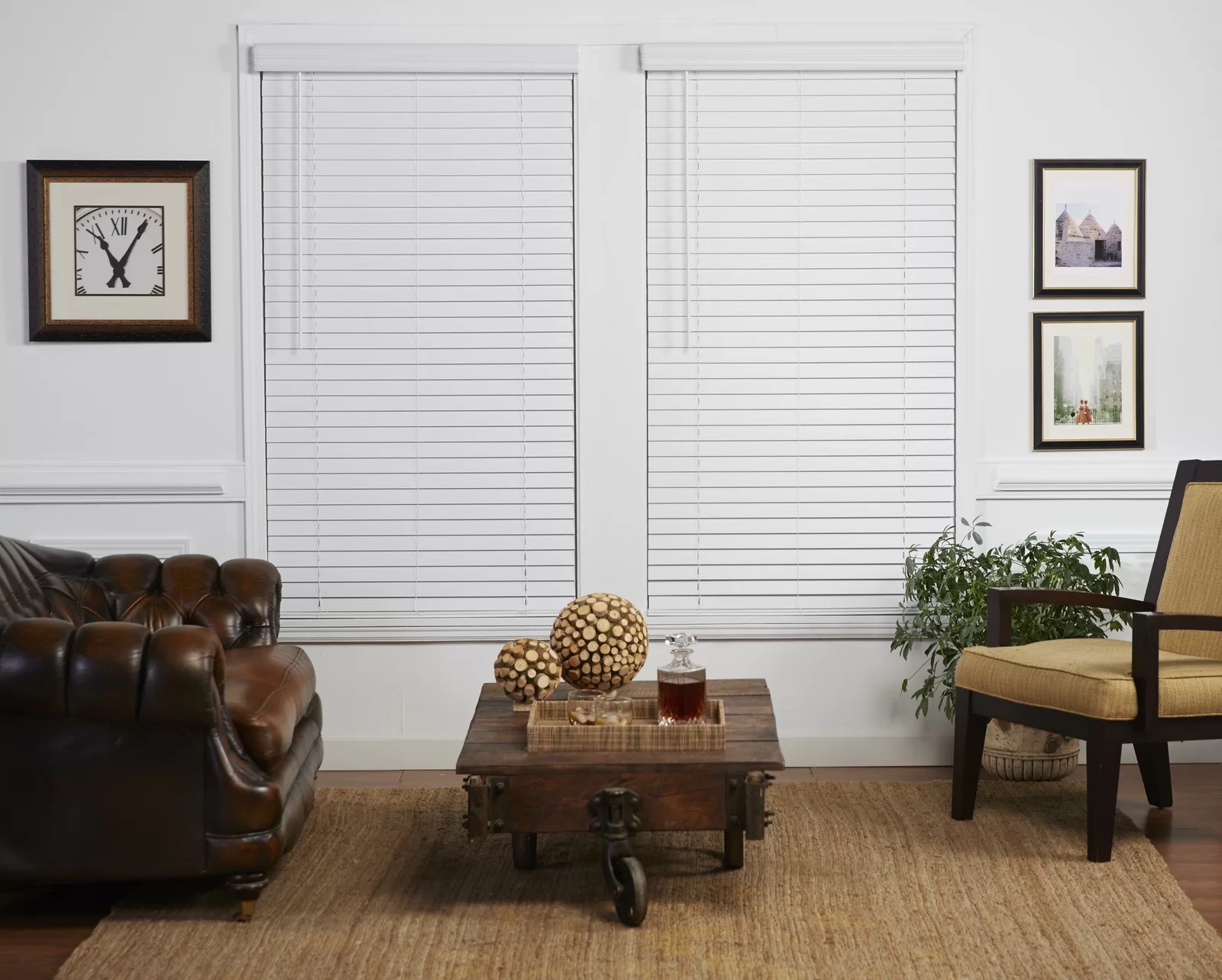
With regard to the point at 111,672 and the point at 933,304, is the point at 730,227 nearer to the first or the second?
the point at 933,304

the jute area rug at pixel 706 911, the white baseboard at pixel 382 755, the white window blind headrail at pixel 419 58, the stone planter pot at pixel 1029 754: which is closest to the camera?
the jute area rug at pixel 706 911

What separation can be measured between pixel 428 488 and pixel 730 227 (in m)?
1.42

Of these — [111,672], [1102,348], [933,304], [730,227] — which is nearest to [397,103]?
[730,227]

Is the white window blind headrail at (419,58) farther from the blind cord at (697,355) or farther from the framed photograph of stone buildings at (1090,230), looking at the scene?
the framed photograph of stone buildings at (1090,230)

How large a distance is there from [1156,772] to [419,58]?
3.33m

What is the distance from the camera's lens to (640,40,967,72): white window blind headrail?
381 cm

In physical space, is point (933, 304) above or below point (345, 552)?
above

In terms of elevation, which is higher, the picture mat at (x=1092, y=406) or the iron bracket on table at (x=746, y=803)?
the picture mat at (x=1092, y=406)

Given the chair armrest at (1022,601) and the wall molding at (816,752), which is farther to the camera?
the wall molding at (816,752)

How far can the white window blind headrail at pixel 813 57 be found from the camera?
12.5ft

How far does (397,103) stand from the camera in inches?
151

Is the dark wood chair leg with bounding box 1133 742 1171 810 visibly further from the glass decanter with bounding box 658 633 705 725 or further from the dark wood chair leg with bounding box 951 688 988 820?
the glass decanter with bounding box 658 633 705 725

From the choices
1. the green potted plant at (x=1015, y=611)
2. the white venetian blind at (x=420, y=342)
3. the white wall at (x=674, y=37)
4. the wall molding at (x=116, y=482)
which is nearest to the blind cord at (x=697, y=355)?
the white wall at (x=674, y=37)

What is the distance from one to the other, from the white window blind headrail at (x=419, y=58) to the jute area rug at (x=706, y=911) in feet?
8.22
